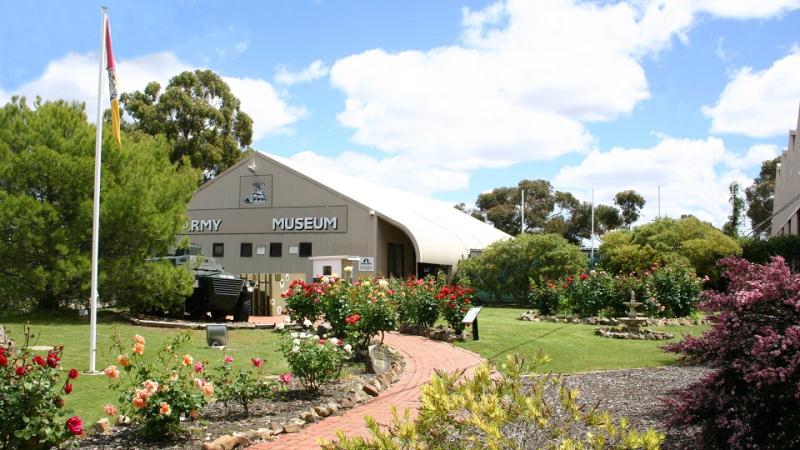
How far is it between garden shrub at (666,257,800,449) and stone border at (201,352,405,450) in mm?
3321

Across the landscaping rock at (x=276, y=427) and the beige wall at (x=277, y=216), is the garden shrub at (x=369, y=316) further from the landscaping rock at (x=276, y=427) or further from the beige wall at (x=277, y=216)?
the beige wall at (x=277, y=216)

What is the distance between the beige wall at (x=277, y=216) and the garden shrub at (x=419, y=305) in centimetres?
1265

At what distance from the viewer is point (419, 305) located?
14.4 m

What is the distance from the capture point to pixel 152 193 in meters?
15.8

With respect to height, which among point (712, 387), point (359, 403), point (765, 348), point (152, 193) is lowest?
point (359, 403)

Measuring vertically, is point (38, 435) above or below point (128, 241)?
below

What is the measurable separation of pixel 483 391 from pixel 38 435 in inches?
124

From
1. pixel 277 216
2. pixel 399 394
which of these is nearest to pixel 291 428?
pixel 399 394

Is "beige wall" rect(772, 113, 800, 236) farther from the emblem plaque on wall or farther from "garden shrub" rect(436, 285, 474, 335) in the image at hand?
the emblem plaque on wall

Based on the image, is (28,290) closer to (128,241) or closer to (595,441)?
(128,241)

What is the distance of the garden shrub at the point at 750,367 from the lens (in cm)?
474

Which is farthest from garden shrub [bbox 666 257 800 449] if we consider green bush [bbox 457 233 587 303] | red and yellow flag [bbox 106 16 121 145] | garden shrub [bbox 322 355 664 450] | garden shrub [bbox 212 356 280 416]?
green bush [bbox 457 233 587 303]

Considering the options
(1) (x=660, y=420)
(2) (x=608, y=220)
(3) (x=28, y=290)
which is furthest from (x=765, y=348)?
(2) (x=608, y=220)

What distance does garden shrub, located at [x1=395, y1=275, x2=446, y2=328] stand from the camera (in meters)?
14.4
